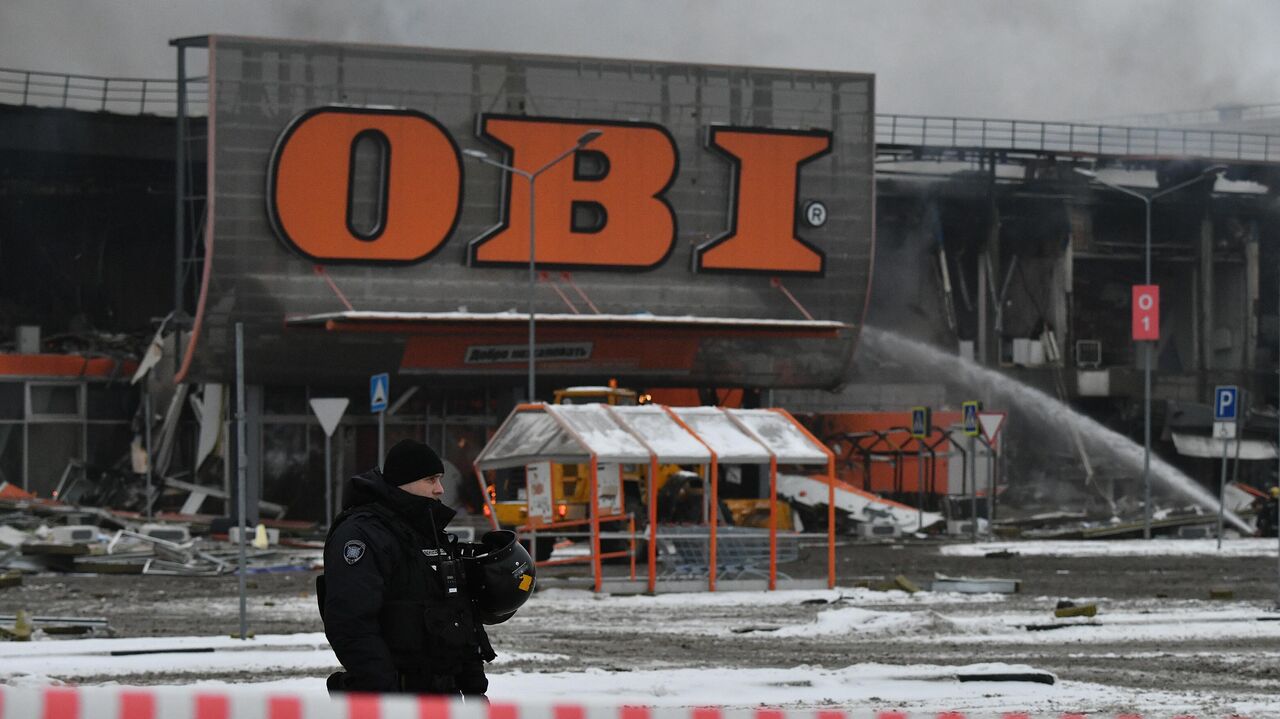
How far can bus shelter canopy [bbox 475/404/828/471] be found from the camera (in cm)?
2503

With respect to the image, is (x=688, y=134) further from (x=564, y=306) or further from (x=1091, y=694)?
(x=1091, y=694)

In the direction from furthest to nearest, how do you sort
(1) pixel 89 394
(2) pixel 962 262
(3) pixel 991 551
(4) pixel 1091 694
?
(2) pixel 962 262
(1) pixel 89 394
(3) pixel 991 551
(4) pixel 1091 694

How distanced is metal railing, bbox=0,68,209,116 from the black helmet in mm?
45147

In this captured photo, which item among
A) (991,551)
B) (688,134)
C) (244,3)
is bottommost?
(991,551)

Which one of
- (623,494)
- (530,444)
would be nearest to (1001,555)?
(623,494)

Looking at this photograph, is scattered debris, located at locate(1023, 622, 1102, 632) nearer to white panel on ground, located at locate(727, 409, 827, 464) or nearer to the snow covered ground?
white panel on ground, located at locate(727, 409, 827, 464)

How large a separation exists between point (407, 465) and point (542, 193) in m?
35.7

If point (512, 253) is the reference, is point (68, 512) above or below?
below

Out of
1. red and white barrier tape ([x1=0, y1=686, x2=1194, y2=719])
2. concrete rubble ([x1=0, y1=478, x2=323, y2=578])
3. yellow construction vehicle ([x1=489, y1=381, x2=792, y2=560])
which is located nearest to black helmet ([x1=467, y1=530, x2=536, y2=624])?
red and white barrier tape ([x1=0, y1=686, x2=1194, y2=719])

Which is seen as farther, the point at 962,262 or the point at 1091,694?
the point at 962,262

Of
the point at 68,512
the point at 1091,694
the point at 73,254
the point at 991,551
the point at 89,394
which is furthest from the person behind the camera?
the point at 73,254

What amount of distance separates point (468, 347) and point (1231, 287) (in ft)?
109

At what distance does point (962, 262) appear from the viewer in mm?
63438

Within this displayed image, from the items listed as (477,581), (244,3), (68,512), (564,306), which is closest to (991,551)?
(564,306)
